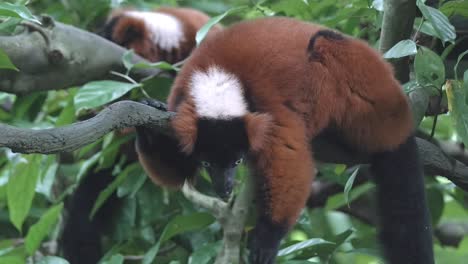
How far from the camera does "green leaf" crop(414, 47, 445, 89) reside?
9.53 feet

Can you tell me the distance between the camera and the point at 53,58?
3.85m

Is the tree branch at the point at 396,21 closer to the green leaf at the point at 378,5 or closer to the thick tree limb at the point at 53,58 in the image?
the green leaf at the point at 378,5

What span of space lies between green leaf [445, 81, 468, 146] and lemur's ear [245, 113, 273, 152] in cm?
67

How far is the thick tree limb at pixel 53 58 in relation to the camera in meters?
3.76

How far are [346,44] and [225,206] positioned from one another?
32.6 inches

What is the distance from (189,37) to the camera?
17.4 ft

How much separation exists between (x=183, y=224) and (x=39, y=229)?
0.62 m

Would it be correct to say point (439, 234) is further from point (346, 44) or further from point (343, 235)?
point (346, 44)

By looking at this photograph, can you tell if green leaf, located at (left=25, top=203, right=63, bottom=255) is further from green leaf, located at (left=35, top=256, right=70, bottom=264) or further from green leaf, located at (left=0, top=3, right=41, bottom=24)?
green leaf, located at (left=0, top=3, right=41, bottom=24)

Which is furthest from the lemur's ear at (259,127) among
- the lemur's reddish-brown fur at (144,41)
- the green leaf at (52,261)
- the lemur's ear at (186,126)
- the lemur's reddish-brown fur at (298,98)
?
the lemur's reddish-brown fur at (144,41)

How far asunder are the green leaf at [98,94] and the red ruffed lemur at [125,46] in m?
0.52

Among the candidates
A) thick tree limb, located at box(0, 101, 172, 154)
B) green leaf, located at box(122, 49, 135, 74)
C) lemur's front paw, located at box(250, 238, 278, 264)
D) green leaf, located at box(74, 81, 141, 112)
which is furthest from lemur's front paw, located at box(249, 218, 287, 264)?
green leaf, located at box(122, 49, 135, 74)

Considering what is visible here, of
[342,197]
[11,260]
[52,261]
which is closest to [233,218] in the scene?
[52,261]

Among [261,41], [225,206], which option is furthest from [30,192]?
[261,41]
